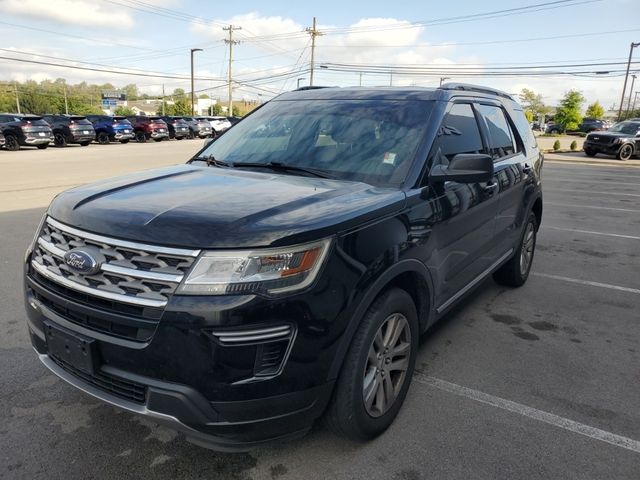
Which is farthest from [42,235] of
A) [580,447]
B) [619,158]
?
[619,158]

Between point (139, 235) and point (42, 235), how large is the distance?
82cm

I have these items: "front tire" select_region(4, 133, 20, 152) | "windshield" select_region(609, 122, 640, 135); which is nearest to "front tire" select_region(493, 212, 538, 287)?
"windshield" select_region(609, 122, 640, 135)

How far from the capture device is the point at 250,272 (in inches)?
78.9

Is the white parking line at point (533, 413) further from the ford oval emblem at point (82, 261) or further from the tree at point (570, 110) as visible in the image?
the tree at point (570, 110)

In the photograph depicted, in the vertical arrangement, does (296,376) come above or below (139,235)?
below

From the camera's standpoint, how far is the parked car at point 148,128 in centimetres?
3078

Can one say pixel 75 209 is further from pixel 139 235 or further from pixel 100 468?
pixel 100 468

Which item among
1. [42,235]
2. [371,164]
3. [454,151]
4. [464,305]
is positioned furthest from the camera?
[464,305]

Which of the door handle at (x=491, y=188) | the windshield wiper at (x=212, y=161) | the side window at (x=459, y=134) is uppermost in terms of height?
the side window at (x=459, y=134)

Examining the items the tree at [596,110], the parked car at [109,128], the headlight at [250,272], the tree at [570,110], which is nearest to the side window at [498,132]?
the headlight at [250,272]

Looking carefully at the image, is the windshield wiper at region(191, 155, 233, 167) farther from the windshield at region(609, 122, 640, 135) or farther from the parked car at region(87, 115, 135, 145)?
the parked car at region(87, 115, 135, 145)

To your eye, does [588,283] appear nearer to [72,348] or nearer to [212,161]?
[212,161]

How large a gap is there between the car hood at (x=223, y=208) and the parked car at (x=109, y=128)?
28495 millimetres

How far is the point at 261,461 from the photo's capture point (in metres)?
2.48
